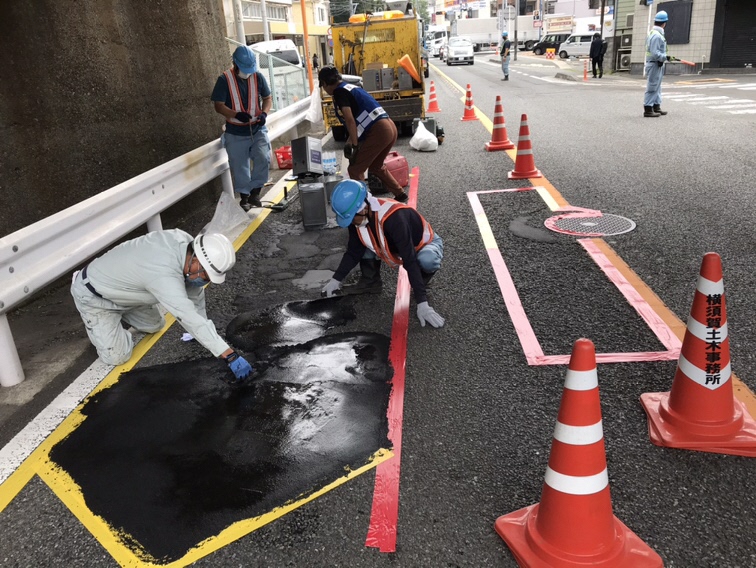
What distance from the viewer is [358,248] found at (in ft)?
14.9

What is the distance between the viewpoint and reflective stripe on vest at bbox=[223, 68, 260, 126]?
7.10m

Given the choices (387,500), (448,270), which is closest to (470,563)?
(387,500)

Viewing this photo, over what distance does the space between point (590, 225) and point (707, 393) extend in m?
3.48

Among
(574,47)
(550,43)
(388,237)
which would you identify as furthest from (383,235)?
(550,43)

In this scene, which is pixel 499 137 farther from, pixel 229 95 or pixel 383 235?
pixel 383 235

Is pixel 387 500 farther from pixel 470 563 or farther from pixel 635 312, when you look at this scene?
pixel 635 312

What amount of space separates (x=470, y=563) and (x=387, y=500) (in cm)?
47

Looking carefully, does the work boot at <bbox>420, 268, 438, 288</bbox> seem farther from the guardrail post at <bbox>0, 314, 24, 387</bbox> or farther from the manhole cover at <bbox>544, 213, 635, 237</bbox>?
the guardrail post at <bbox>0, 314, 24, 387</bbox>

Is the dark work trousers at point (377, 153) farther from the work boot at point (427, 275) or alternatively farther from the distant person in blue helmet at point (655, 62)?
the distant person in blue helmet at point (655, 62)

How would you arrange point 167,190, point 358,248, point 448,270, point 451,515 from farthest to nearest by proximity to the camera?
point 167,190 → point 448,270 → point 358,248 → point 451,515

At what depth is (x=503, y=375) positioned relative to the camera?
11.3 feet

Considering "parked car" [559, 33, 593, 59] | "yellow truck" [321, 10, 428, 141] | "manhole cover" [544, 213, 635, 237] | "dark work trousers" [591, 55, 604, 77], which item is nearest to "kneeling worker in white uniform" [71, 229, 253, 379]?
"manhole cover" [544, 213, 635, 237]

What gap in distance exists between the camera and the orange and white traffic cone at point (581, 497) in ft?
6.94

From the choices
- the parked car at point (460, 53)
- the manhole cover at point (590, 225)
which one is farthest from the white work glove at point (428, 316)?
the parked car at point (460, 53)
